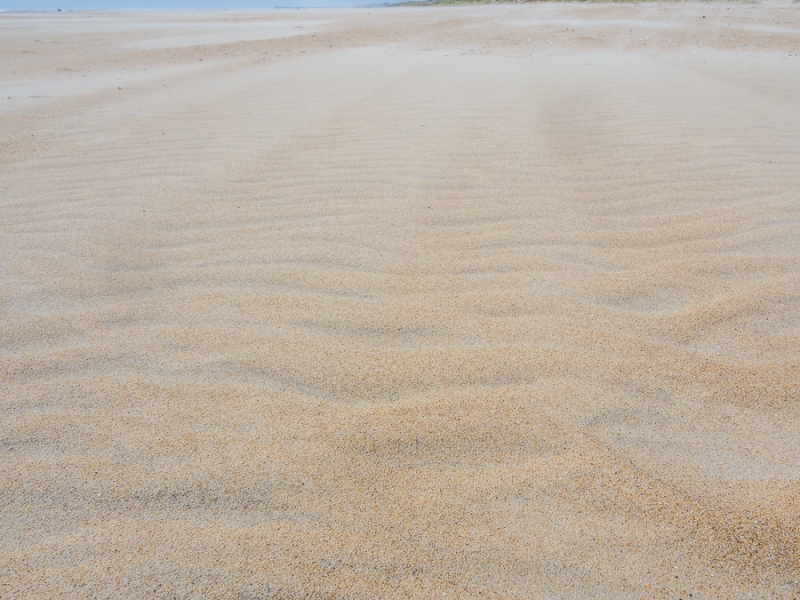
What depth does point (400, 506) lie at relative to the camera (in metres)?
1.38

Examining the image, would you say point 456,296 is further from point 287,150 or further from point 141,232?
point 287,150

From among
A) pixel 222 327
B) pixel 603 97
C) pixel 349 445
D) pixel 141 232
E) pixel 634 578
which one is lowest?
pixel 634 578

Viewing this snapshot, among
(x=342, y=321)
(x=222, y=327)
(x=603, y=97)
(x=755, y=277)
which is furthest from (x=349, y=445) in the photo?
(x=603, y=97)

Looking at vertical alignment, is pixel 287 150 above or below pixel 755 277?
above

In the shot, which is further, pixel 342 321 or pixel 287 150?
pixel 287 150

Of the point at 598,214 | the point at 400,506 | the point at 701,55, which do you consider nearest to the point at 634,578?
the point at 400,506

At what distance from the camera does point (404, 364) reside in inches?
73.1

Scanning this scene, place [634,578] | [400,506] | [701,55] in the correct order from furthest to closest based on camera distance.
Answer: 1. [701,55]
2. [400,506]
3. [634,578]

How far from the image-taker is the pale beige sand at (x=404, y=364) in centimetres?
127

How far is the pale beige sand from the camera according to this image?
1271 millimetres

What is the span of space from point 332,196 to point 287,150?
1025mm

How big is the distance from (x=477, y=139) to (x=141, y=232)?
227 centimetres

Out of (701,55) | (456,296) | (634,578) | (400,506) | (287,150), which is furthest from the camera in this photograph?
(701,55)

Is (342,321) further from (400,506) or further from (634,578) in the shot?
(634,578)
